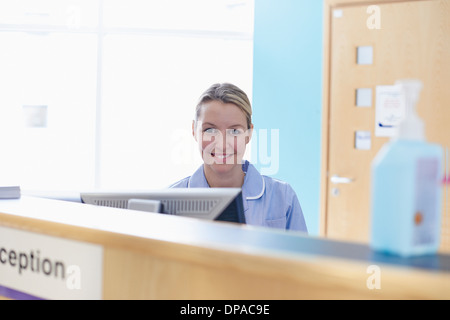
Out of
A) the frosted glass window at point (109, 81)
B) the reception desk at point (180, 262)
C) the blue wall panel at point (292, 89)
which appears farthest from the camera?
the frosted glass window at point (109, 81)

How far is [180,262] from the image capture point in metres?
0.96

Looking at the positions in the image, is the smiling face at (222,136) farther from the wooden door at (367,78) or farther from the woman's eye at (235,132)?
the wooden door at (367,78)

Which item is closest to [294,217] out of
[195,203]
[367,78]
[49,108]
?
[195,203]

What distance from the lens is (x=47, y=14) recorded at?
474 centimetres

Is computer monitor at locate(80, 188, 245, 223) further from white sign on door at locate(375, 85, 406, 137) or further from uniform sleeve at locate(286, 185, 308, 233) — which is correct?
white sign on door at locate(375, 85, 406, 137)

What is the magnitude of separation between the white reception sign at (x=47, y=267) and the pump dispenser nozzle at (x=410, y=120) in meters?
0.55

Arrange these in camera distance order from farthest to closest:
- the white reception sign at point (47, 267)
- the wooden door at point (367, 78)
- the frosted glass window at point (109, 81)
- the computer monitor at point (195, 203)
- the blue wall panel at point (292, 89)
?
the frosted glass window at point (109, 81)
the blue wall panel at point (292, 89)
the wooden door at point (367, 78)
the computer monitor at point (195, 203)
the white reception sign at point (47, 267)

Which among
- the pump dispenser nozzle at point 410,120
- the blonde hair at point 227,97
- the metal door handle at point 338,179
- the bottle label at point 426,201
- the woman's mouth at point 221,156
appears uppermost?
the blonde hair at point 227,97

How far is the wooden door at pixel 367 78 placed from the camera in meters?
3.53

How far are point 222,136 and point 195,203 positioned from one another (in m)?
0.84

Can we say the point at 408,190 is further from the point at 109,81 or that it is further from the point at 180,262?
the point at 109,81

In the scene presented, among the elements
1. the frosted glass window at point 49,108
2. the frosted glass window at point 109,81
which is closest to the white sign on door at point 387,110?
the frosted glass window at point 109,81
